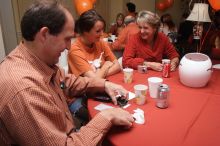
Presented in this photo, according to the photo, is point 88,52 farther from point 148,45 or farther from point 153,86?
point 153,86

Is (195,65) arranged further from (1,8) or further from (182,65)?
(1,8)

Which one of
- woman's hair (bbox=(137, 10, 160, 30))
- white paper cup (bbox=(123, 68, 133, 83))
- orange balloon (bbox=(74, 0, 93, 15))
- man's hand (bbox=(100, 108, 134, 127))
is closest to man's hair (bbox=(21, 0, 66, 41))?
man's hand (bbox=(100, 108, 134, 127))

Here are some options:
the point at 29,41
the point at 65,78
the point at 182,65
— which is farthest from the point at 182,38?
the point at 29,41

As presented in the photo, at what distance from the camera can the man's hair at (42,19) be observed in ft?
3.42

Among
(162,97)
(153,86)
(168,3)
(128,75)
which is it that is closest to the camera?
(162,97)

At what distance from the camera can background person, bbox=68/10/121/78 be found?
6.82 feet

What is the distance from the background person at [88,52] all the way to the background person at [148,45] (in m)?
0.29

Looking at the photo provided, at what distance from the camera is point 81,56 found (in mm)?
2111

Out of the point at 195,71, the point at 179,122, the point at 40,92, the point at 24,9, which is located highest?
the point at 24,9

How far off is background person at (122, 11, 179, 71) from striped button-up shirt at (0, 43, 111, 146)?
4.55 feet

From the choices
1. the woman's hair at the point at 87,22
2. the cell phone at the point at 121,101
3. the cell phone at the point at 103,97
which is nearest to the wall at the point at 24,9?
the woman's hair at the point at 87,22

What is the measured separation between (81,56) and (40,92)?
1175mm

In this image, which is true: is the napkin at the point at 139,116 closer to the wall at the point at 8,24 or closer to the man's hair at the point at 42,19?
the man's hair at the point at 42,19

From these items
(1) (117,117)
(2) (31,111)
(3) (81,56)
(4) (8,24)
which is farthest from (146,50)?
(4) (8,24)
